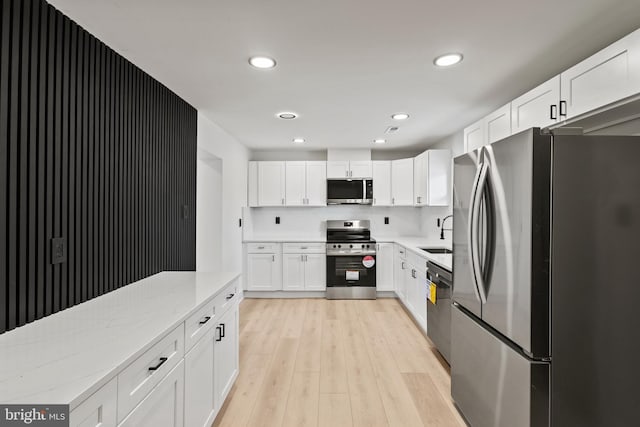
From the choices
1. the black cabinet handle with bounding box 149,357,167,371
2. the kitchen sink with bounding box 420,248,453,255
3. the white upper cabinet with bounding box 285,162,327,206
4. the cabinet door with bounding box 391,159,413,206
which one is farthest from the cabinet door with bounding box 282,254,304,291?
the black cabinet handle with bounding box 149,357,167,371

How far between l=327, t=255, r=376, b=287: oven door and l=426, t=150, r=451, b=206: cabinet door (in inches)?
49.3

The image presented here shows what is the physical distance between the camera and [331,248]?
4.97 metres

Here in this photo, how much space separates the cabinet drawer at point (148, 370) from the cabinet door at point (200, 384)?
6.0 inches

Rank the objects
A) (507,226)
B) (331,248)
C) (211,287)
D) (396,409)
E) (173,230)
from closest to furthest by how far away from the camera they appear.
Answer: (507,226) < (211,287) < (396,409) < (173,230) < (331,248)

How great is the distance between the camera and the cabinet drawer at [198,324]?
61.9 inches

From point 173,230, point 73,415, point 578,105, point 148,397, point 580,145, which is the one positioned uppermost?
point 578,105

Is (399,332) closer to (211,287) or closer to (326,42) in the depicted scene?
(211,287)

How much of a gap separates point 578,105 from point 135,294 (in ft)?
8.76

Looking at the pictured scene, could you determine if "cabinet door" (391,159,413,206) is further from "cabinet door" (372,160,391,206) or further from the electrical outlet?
the electrical outlet

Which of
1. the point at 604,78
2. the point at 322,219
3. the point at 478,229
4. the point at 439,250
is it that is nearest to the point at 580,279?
the point at 478,229

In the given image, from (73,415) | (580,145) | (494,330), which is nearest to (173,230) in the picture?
(73,415)

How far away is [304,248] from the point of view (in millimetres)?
5000

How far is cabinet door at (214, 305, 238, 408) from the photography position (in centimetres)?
203

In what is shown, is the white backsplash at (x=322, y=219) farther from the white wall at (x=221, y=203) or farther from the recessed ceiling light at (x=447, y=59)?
the recessed ceiling light at (x=447, y=59)
